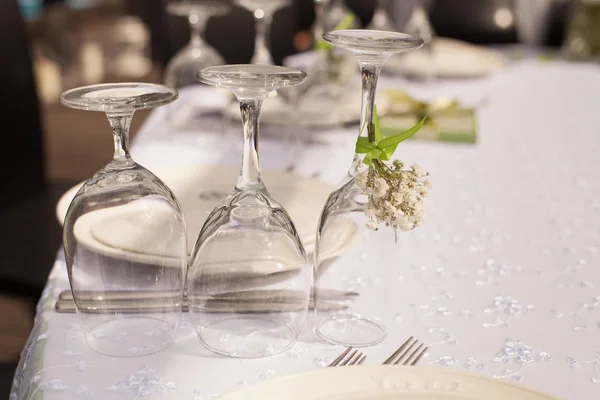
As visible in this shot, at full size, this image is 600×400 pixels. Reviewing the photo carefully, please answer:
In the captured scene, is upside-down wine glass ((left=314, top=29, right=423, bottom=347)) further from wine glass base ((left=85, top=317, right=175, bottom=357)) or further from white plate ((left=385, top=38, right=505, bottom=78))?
white plate ((left=385, top=38, right=505, bottom=78))

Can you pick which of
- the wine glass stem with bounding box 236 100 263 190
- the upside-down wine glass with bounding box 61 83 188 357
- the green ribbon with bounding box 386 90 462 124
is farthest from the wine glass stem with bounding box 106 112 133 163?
the green ribbon with bounding box 386 90 462 124

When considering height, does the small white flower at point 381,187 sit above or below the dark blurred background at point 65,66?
above

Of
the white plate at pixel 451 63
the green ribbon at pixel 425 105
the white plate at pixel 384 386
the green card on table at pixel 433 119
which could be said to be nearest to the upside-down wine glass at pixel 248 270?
the white plate at pixel 384 386

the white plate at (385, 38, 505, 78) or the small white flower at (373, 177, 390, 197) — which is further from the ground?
the small white flower at (373, 177, 390, 197)

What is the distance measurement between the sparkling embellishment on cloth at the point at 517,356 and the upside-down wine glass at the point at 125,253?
315 mm

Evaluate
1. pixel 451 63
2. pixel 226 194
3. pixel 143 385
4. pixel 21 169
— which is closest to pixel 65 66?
pixel 21 169

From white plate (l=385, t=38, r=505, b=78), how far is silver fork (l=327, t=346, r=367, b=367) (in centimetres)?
125

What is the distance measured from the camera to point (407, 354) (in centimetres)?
69

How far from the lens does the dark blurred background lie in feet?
5.27

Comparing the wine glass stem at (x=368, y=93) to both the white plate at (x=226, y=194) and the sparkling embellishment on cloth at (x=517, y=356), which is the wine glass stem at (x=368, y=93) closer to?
the white plate at (x=226, y=194)

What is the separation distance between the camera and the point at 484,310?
78 cm

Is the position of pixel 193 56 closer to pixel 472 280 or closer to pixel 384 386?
pixel 472 280

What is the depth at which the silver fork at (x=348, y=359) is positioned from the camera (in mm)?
662

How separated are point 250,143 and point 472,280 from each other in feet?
1.17
